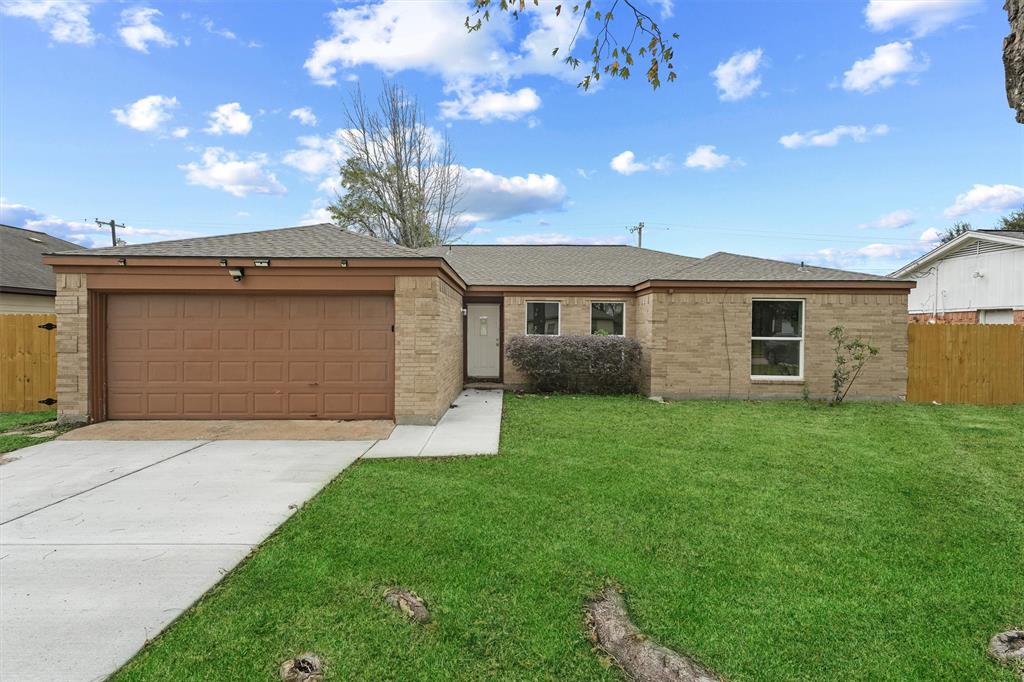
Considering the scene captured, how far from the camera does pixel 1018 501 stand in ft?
15.7

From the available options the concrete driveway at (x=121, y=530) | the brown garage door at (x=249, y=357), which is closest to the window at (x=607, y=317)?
the brown garage door at (x=249, y=357)

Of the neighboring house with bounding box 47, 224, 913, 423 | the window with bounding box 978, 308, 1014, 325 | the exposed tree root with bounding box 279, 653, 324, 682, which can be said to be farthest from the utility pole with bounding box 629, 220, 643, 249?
the exposed tree root with bounding box 279, 653, 324, 682

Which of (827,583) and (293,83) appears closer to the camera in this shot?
(827,583)

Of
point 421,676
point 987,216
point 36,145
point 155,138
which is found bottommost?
point 421,676

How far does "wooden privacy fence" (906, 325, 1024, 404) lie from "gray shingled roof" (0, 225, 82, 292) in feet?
69.8

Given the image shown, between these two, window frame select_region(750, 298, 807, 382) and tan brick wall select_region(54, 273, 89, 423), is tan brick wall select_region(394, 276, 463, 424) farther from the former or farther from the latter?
window frame select_region(750, 298, 807, 382)

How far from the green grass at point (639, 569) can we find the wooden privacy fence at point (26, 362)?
827cm

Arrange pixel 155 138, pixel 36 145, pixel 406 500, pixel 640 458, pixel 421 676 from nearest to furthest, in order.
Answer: pixel 421 676
pixel 406 500
pixel 640 458
pixel 36 145
pixel 155 138

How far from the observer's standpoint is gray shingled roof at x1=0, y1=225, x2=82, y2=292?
12962 millimetres

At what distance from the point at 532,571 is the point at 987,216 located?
50.7 meters

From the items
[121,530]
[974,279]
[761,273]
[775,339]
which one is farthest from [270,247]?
[974,279]

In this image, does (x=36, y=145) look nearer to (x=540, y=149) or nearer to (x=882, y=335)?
(x=540, y=149)

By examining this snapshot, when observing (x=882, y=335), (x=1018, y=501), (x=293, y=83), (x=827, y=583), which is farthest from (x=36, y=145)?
(x=882, y=335)

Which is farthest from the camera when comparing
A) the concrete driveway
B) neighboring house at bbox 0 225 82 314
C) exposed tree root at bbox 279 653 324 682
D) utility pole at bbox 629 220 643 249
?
utility pole at bbox 629 220 643 249
